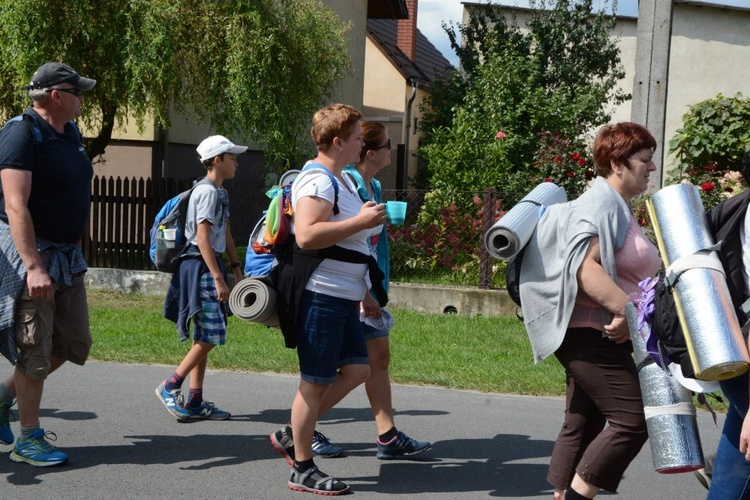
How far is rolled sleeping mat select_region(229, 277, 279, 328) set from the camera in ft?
15.5

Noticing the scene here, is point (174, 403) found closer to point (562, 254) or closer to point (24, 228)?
point (24, 228)

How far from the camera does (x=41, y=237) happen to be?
5066mm

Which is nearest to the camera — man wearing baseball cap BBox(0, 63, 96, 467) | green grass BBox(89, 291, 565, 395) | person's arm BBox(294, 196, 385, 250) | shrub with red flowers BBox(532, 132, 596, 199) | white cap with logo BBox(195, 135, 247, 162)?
person's arm BBox(294, 196, 385, 250)

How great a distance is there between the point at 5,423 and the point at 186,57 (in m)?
8.69

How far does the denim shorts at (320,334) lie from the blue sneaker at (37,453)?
147cm

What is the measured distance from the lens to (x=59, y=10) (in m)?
12.5

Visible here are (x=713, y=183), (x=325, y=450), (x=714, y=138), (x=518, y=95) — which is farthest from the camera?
(x=518, y=95)

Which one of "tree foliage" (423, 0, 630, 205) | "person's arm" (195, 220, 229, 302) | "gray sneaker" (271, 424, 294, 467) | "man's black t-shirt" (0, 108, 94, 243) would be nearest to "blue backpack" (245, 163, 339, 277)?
"gray sneaker" (271, 424, 294, 467)

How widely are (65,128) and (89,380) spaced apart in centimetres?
266

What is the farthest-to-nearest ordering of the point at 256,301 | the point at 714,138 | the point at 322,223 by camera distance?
the point at 714,138 < the point at 256,301 < the point at 322,223

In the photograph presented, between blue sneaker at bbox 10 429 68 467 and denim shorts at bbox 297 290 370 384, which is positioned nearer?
denim shorts at bbox 297 290 370 384

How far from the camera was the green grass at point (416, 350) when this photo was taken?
753 centimetres

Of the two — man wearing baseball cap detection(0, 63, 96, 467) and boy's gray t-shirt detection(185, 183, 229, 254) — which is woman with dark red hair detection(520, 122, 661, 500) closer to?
man wearing baseball cap detection(0, 63, 96, 467)

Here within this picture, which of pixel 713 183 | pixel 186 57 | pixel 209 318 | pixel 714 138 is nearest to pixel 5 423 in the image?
pixel 209 318
